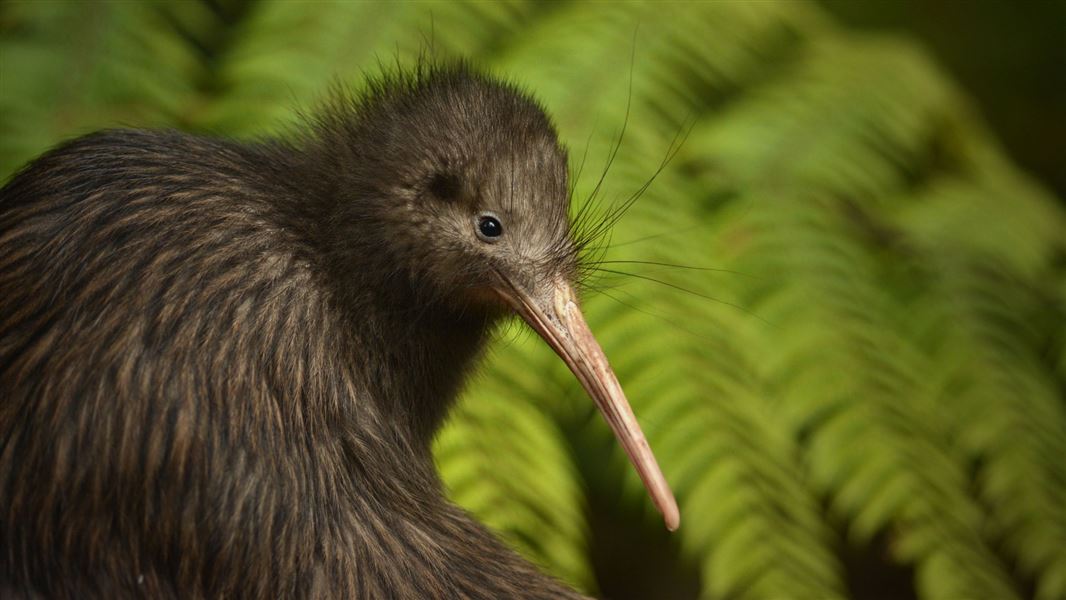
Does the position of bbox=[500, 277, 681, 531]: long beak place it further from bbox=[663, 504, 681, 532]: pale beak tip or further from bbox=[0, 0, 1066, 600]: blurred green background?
bbox=[0, 0, 1066, 600]: blurred green background

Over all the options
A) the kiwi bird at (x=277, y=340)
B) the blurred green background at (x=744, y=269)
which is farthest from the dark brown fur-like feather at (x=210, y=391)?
the blurred green background at (x=744, y=269)

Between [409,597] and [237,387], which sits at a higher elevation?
[237,387]

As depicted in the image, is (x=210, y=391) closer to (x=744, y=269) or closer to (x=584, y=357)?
(x=584, y=357)

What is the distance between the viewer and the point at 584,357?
188cm

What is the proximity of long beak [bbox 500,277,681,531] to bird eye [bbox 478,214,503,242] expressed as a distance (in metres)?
0.08

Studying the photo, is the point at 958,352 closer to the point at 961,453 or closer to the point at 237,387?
the point at 961,453

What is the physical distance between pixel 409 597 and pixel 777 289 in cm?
125

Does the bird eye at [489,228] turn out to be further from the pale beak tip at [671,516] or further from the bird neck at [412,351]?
the pale beak tip at [671,516]

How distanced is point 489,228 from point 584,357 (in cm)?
24

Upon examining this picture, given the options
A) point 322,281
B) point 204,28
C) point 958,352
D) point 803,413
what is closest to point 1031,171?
point 958,352

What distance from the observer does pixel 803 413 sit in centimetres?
247

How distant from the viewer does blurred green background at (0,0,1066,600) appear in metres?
2.26

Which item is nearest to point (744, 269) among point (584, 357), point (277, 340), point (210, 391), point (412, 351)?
point (584, 357)

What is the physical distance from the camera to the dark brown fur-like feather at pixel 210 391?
1.46m
